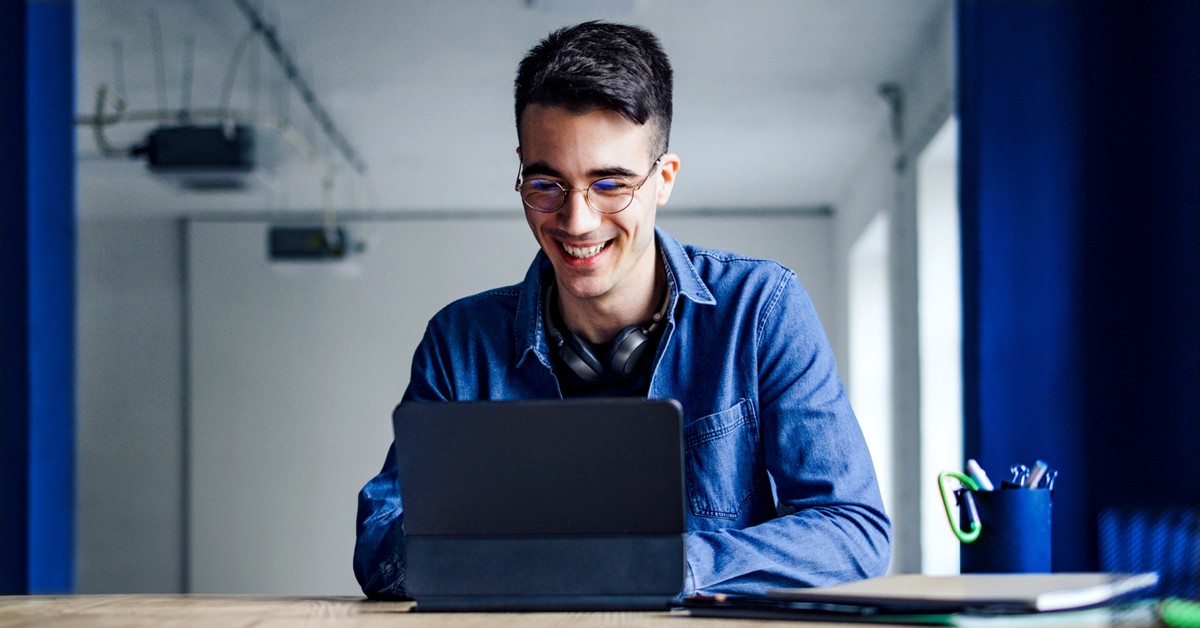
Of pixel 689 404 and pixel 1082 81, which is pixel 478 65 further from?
pixel 689 404

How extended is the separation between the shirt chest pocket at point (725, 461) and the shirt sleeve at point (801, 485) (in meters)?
0.03

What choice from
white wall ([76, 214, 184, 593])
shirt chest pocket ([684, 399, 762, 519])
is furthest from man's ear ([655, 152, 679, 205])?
white wall ([76, 214, 184, 593])

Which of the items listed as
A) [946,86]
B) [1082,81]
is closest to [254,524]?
[946,86]

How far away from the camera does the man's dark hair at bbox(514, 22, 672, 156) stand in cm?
159

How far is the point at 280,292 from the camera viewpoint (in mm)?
10117

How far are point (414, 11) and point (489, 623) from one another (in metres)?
4.43

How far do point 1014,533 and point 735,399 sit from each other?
0.41 metres

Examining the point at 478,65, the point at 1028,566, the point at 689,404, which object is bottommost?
the point at 1028,566

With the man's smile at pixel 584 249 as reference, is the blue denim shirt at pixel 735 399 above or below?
below

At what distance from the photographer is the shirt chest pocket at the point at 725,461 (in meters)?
1.65

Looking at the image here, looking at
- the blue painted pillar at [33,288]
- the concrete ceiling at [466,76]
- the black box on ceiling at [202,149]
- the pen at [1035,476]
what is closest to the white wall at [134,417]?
the concrete ceiling at [466,76]

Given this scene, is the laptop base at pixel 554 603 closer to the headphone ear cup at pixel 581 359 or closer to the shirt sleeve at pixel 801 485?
the shirt sleeve at pixel 801 485

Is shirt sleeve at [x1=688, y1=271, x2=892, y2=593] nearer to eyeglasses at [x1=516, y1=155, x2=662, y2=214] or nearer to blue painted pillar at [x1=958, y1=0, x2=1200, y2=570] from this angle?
eyeglasses at [x1=516, y1=155, x2=662, y2=214]

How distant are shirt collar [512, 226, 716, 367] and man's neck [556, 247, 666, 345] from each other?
1.5 inches
